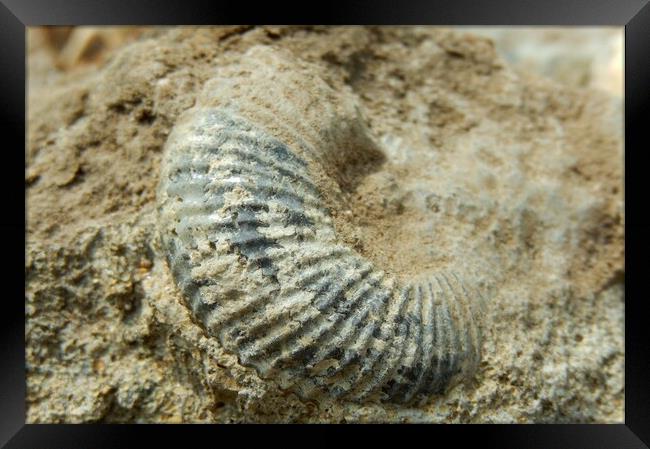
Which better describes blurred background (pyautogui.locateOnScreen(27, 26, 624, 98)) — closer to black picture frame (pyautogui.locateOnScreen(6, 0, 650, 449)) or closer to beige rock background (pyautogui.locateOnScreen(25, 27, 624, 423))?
beige rock background (pyautogui.locateOnScreen(25, 27, 624, 423))

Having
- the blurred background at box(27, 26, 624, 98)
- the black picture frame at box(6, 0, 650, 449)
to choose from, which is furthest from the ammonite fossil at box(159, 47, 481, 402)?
the blurred background at box(27, 26, 624, 98)
